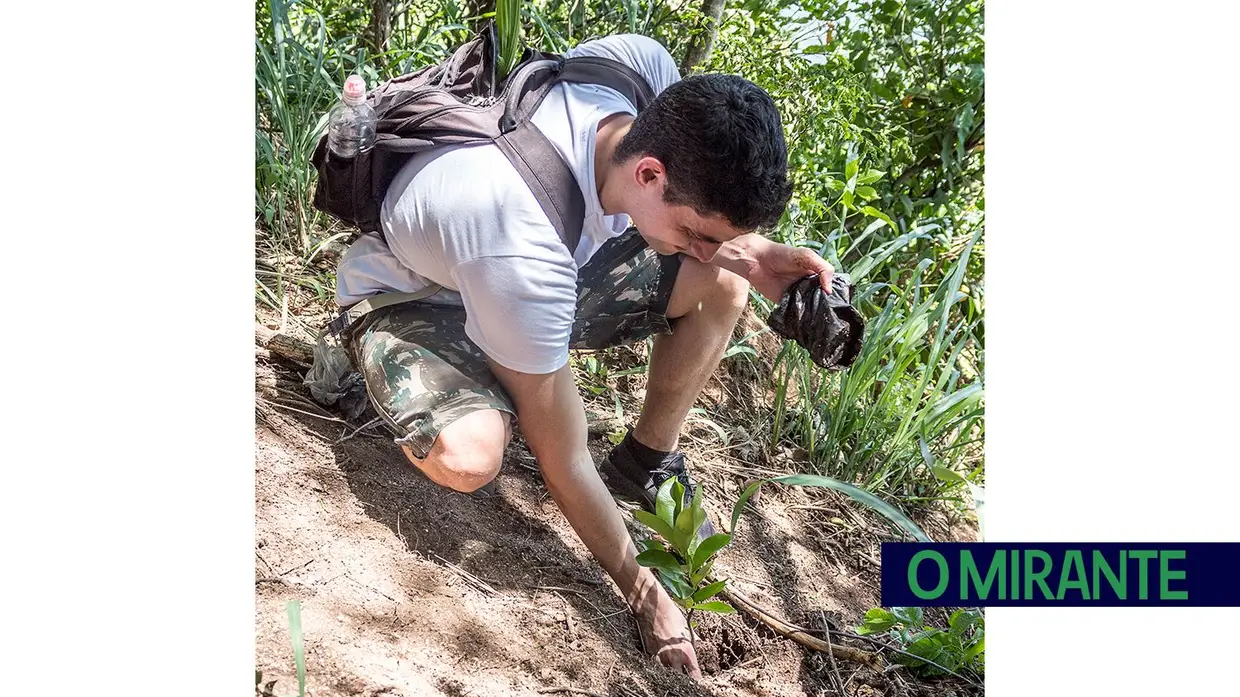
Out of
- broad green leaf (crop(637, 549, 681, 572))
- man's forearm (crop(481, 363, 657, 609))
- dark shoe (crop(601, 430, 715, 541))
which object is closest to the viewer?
man's forearm (crop(481, 363, 657, 609))

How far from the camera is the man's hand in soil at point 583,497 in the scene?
4.26ft

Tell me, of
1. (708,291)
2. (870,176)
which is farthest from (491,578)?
(870,176)

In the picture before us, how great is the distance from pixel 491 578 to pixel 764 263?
0.60 meters

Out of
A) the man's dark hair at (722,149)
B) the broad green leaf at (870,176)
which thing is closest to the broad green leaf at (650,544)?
the man's dark hair at (722,149)

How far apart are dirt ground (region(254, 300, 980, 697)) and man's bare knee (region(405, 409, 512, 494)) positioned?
0.13 m

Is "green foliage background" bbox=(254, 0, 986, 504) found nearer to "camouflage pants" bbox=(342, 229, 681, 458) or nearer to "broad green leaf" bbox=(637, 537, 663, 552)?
"camouflage pants" bbox=(342, 229, 681, 458)

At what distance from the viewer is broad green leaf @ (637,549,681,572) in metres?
1.40

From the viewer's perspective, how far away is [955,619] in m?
1.45

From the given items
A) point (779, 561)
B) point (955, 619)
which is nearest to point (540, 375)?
point (779, 561)

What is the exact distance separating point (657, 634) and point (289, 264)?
2.69ft

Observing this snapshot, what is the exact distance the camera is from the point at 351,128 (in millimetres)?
1312

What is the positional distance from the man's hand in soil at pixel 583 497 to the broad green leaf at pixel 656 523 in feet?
0.12

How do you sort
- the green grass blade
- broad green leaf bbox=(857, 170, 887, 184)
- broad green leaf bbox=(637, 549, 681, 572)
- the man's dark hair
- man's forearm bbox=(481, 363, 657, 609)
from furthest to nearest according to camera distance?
1. broad green leaf bbox=(857, 170, 887, 184)
2. broad green leaf bbox=(637, 549, 681, 572)
3. man's forearm bbox=(481, 363, 657, 609)
4. the man's dark hair
5. the green grass blade

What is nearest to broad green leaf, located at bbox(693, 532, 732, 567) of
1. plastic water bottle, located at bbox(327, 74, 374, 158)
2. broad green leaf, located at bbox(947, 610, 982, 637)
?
broad green leaf, located at bbox(947, 610, 982, 637)
